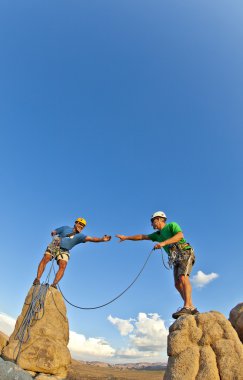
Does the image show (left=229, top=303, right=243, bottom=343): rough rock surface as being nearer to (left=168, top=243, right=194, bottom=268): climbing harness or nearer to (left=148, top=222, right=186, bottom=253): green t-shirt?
(left=168, top=243, right=194, bottom=268): climbing harness

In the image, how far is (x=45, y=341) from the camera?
11086mm

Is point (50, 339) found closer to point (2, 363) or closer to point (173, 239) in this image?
point (2, 363)

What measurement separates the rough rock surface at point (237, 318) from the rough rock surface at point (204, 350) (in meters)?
1.37

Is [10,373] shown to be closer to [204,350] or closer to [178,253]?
[204,350]

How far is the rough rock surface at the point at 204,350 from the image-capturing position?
20.3 feet

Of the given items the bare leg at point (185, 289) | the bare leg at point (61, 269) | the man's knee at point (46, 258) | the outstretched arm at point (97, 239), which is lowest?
the bare leg at point (185, 289)

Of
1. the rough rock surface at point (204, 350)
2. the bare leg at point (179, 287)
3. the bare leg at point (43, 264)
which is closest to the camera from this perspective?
the rough rock surface at point (204, 350)

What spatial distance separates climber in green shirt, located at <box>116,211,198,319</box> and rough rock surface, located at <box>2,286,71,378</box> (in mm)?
5535

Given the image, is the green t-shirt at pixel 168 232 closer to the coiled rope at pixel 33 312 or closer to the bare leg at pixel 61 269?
the bare leg at pixel 61 269

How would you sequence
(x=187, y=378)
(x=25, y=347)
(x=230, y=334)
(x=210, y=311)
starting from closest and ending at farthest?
(x=187, y=378)
(x=230, y=334)
(x=210, y=311)
(x=25, y=347)

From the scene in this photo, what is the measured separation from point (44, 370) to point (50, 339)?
3.37ft

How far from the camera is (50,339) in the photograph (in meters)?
11.3

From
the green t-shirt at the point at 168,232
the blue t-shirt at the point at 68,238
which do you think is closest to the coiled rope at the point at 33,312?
the blue t-shirt at the point at 68,238

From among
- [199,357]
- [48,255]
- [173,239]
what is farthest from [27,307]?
[199,357]
